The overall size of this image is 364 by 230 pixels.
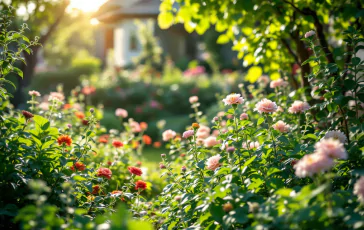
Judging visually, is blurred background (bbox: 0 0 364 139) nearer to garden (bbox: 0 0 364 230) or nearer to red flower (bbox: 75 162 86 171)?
garden (bbox: 0 0 364 230)

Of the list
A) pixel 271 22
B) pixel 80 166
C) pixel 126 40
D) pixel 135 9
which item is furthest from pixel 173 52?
pixel 80 166

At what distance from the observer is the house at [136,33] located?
21.5 m

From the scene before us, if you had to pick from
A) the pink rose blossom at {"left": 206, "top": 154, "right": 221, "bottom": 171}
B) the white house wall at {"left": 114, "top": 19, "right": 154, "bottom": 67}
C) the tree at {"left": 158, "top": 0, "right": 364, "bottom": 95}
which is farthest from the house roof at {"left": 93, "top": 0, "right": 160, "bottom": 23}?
the pink rose blossom at {"left": 206, "top": 154, "right": 221, "bottom": 171}

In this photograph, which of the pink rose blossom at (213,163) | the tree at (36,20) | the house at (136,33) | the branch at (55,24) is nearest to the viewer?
the pink rose blossom at (213,163)

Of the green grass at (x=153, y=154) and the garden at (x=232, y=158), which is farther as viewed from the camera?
the green grass at (x=153, y=154)

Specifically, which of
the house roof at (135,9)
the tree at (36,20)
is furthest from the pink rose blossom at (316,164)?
the house roof at (135,9)

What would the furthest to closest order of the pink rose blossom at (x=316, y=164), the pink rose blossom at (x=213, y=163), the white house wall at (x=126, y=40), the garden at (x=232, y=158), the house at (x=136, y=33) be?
the white house wall at (x=126, y=40)
the house at (x=136, y=33)
the pink rose blossom at (x=213, y=163)
the garden at (x=232, y=158)
the pink rose blossom at (x=316, y=164)

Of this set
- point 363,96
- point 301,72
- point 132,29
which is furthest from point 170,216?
point 132,29

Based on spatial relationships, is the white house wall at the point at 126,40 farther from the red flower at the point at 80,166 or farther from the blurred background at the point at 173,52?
the red flower at the point at 80,166

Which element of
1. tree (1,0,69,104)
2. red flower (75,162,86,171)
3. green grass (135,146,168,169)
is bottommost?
red flower (75,162,86,171)

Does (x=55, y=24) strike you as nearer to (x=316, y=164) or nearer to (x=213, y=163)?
(x=213, y=163)

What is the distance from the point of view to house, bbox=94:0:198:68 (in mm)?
21453

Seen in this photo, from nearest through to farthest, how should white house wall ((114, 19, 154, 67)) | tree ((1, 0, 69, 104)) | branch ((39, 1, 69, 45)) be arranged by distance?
tree ((1, 0, 69, 104))
branch ((39, 1, 69, 45))
white house wall ((114, 19, 154, 67))

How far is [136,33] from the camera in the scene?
25.1 meters
